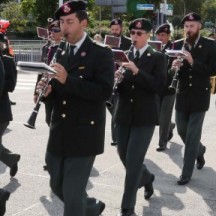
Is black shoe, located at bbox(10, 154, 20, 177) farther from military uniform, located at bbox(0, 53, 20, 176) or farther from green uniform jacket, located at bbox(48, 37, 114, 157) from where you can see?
green uniform jacket, located at bbox(48, 37, 114, 157)

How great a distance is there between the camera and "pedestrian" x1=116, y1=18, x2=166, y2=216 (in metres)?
Result: 5.07

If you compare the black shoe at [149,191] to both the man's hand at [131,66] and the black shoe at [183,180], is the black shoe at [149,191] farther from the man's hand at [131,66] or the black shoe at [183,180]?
the man's hand at [131,66]

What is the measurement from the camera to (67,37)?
3.92 meters

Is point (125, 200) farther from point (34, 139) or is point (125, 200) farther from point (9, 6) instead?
point (9, 6)

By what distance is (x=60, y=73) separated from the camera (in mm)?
3656

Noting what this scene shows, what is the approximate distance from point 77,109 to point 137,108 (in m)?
1.36

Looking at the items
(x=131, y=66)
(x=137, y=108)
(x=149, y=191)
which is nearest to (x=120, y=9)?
(x=149, y=191)

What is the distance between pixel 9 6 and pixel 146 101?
38812 millimetres

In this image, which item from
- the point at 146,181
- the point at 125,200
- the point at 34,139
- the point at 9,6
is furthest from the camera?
the point at 9,6

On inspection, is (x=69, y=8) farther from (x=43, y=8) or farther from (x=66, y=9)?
(x=43, y=8)

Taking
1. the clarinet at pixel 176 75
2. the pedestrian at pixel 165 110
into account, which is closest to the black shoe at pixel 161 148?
the pedestrian at pixel 165 110

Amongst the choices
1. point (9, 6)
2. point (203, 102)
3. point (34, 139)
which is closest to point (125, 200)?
point (203, 102)

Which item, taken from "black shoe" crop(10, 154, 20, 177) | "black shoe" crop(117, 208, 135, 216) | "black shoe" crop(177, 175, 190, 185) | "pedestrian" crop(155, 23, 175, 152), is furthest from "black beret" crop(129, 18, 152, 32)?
"pedestrian" crop(155, 23, 175, 152)

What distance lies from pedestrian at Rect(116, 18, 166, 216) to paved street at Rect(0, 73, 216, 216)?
0.44 metres
